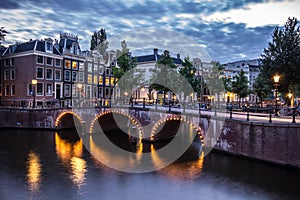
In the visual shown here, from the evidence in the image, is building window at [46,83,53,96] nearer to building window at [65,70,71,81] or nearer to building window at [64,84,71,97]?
building window at [64,84,71,97]

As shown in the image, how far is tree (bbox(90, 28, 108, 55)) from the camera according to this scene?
50875 mm

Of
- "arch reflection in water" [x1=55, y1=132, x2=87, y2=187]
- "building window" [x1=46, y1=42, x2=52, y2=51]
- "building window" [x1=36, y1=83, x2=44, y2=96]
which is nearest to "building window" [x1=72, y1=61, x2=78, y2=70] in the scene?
"building window" [x1=46, y1=42, x2=52, y2=51]

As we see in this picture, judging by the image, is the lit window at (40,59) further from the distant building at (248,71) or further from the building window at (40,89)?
the distant building at (248,71)

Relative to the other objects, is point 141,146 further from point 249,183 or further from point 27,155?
point 249,183

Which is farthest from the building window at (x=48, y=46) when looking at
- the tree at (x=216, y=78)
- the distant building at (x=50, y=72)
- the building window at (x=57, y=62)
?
the tree at (x=216, y=78)

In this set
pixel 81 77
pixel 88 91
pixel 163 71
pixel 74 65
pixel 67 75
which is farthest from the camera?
pixel 88 91

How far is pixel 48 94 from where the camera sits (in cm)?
4553

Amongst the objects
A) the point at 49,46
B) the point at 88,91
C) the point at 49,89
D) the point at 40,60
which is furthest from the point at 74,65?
the point at 40,60

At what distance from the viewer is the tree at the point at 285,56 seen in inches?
1238

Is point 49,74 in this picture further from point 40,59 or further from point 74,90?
point 74,90

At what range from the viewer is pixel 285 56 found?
1256 inches

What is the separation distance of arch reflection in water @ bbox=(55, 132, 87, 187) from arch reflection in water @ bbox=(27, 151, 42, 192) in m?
1.85

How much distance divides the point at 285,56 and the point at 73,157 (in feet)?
88.3

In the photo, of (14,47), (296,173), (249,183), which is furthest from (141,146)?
(14,47)
